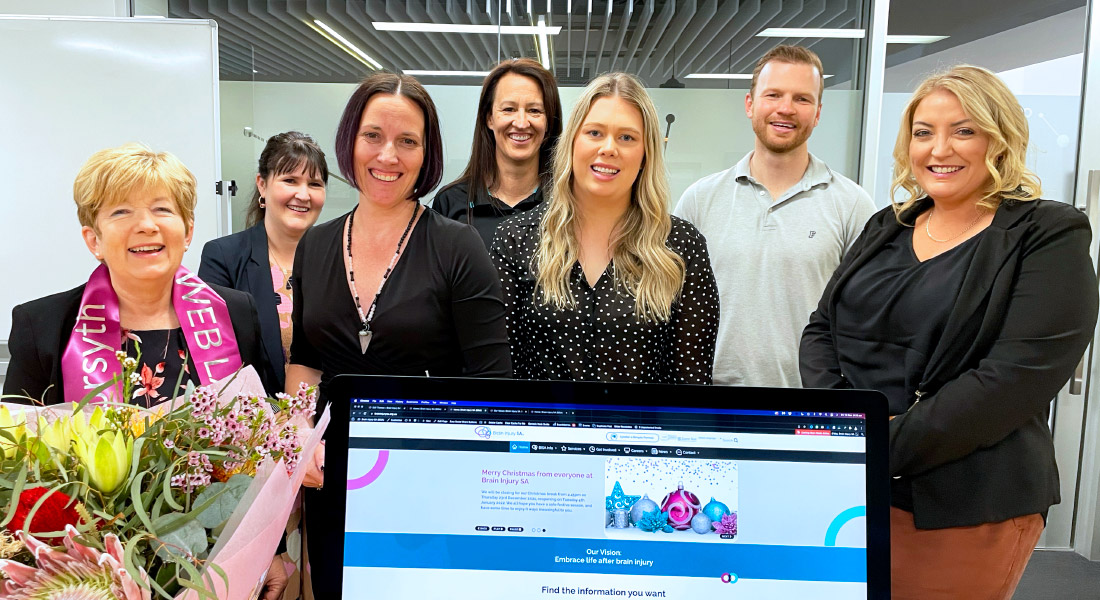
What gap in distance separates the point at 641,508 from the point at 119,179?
142 centimetres

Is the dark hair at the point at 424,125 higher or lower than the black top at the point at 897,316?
higher

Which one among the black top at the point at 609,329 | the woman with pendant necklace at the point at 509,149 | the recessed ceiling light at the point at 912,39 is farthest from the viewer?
the recessed ceiling light at the point at 912,39

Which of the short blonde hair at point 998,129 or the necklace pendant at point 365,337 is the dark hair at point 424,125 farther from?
the short blonde hair at point 998,129

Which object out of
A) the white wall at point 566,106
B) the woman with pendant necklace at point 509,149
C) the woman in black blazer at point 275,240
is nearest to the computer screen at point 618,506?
the woman in black blazer at point 275,240

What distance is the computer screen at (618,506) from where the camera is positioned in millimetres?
844

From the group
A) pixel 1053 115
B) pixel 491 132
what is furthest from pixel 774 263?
pixel 1053 115

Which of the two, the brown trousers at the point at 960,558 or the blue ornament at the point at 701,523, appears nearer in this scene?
the blue ornament at the point at 701,523

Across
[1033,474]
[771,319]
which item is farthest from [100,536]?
[771,319]

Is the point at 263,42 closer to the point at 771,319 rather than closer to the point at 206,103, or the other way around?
the point at 206,103

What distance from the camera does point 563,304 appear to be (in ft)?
6.09

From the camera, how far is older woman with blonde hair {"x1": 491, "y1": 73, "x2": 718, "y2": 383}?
1.86m

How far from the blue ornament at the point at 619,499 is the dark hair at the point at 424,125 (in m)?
1.13

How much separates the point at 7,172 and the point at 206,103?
1.05 metres

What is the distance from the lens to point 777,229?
8.39ft
